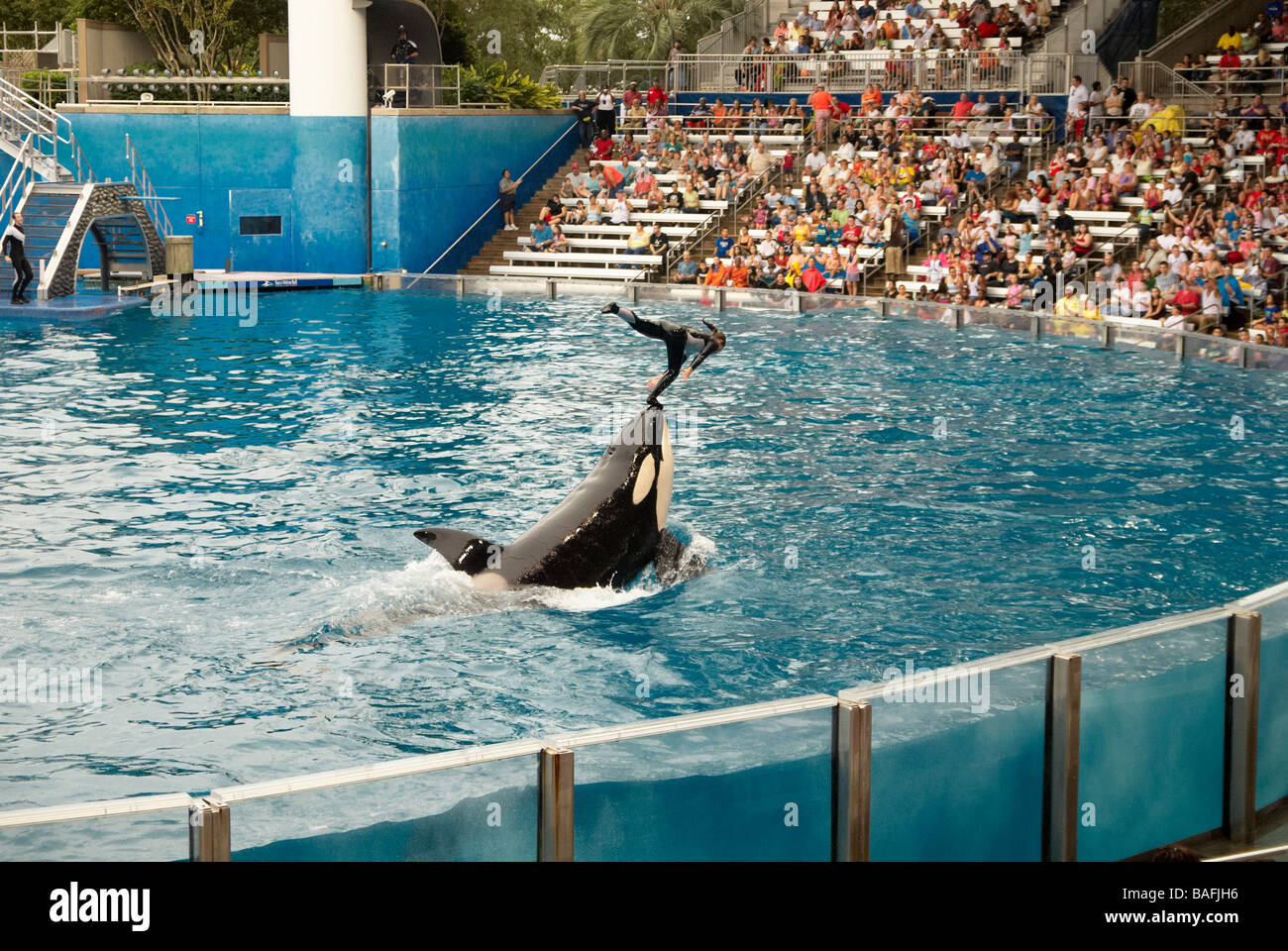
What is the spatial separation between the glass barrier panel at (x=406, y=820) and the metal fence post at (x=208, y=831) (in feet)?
0.14

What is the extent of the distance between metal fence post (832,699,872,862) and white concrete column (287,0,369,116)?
24.3 m

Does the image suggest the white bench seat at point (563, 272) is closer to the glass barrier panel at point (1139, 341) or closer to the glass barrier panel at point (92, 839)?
the glass barrier panel at point (1139, 341)

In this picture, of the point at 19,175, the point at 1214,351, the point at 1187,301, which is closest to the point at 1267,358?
the point at 1214,351

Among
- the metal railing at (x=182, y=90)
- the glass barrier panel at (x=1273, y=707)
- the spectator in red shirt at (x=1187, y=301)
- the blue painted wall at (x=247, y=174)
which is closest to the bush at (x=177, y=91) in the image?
the metal railing at (x=182, y=90)

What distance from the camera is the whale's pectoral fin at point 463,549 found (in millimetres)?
8328

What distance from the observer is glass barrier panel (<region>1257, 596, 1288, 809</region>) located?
6164 mm

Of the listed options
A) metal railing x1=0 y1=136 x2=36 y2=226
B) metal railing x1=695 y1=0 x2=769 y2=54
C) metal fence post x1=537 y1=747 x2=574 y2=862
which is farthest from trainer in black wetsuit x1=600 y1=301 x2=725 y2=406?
metal railing x1=695 y1=0 x2=769 y2=54

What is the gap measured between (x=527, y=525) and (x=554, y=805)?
6.33 metres

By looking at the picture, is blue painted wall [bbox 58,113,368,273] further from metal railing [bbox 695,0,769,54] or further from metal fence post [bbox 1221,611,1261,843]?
metal fence post [bbox 1221,611,1261,843]

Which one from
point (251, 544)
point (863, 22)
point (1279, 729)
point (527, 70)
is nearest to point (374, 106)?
point (863, 22)

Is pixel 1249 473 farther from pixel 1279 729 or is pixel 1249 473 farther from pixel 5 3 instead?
pixel 5 3

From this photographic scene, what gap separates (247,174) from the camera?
27.8 meters

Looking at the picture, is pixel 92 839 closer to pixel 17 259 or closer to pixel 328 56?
pixel 17 259
